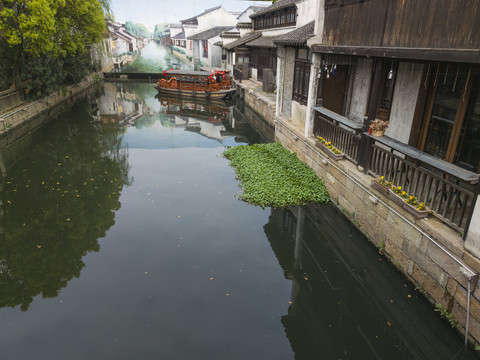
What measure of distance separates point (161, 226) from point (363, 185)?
5.91 meters

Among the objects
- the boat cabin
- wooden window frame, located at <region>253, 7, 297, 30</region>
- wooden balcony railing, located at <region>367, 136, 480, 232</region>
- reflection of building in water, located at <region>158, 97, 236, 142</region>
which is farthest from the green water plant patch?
the boat cabin

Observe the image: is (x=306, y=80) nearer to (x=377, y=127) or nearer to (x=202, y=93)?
(x=377, y=127)

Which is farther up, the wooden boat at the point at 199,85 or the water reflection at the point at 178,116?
the wooden boat at the point at 199,85

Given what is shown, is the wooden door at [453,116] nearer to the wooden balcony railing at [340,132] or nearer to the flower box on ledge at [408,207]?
the flower box on ledge at [408,207]

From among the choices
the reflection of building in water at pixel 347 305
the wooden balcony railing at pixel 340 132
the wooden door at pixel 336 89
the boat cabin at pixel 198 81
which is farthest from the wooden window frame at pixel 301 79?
the boat cabin at pixel 198 81

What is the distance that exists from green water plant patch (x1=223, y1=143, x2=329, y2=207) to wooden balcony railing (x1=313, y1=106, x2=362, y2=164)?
60.7 inches

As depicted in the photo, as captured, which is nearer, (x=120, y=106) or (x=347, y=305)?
(x=347, y=305)

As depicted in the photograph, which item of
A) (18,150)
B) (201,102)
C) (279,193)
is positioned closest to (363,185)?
(279,193)

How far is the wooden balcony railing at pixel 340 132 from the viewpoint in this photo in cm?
988

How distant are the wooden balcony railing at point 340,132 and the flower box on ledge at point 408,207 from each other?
235 cm

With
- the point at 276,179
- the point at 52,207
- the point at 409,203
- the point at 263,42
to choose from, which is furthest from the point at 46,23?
the point at 409,203

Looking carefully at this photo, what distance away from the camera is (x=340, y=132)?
421 inches

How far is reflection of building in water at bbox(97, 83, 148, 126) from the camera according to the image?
23573mm

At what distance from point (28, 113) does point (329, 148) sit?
19.6 m
